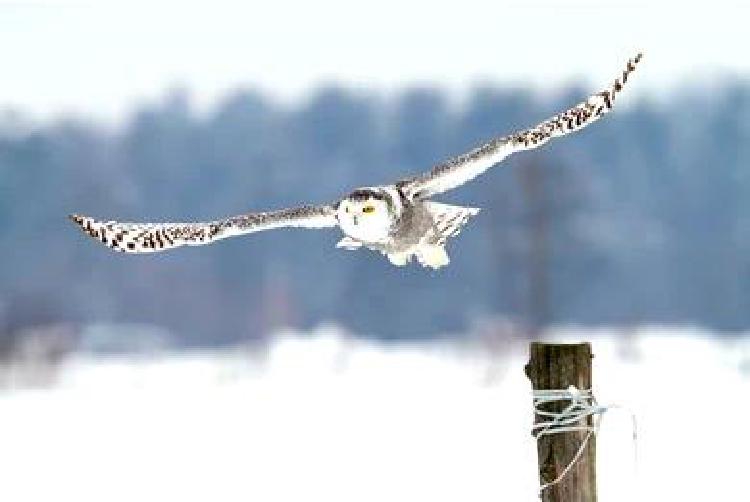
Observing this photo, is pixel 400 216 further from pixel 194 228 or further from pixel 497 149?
pixel 194 228

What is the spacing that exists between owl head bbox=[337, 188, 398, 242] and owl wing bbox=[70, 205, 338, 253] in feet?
0.13

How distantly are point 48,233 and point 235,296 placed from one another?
305 cm

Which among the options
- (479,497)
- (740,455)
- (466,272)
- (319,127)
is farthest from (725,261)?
(479,497)

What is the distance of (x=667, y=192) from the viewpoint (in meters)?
19.3

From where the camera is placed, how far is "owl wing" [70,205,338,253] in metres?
2.19

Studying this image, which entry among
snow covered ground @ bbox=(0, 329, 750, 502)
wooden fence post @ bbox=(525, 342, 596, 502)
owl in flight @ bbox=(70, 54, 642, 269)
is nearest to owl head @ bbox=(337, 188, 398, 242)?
owl in flight @ bbox=(70, 54, 642, 269)

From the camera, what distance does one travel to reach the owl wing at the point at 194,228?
2193mm

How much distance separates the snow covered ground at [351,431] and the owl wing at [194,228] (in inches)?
45.7

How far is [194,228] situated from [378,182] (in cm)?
1666

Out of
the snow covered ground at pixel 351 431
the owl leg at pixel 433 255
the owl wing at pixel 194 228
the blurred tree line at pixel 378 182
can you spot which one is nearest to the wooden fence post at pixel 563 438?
the owl leg at pixel 433 255

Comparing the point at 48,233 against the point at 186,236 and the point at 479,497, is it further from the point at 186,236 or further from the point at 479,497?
the point at 186,236

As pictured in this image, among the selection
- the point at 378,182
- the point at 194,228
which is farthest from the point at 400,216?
the point at 378,182

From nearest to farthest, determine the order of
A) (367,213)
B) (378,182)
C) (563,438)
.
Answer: (367,213) < (563,438) < (378,182)

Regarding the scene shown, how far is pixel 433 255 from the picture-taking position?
2279 mm
